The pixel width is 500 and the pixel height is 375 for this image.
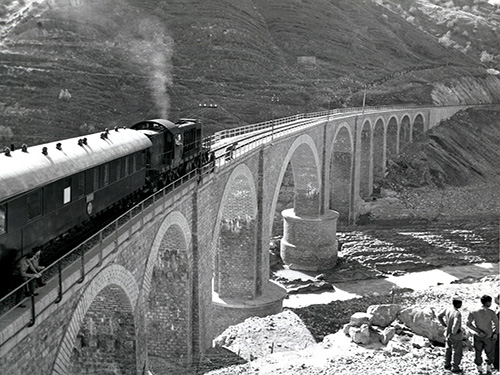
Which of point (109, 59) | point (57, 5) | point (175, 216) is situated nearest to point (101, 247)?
point (175, 216)

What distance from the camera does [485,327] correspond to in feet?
32.2

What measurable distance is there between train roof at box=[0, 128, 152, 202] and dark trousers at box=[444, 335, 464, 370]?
743cm

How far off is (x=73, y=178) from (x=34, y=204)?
1.77 meters

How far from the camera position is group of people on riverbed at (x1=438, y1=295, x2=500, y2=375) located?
9.80 meters

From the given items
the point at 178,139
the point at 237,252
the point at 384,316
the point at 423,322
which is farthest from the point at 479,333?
the point at 237,252

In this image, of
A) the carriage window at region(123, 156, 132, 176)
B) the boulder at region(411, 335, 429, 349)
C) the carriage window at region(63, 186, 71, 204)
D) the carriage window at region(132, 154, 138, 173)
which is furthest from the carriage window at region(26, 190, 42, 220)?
the boulder at region(411, 335, 429, 349)

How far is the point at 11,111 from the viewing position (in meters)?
51.8

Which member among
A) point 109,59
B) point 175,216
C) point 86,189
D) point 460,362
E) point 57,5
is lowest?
point 460,362

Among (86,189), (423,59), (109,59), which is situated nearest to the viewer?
(86,189)

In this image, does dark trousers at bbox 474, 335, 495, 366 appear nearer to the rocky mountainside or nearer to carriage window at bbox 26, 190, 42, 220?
carriage window at bbox 26, 190, 42, 220

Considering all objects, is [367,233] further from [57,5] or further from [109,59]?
[57,5]

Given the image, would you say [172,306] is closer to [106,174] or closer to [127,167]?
[127,167]

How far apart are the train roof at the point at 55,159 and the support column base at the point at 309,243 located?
2342cm

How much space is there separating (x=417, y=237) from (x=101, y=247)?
3474 centimetres
